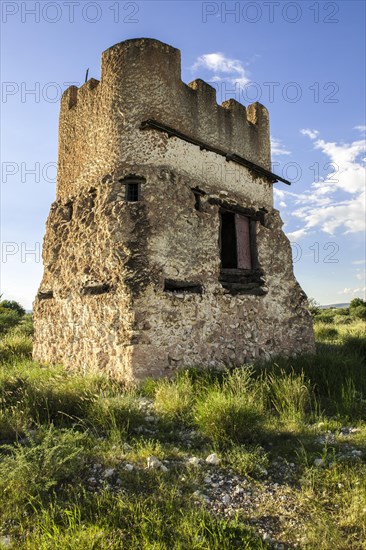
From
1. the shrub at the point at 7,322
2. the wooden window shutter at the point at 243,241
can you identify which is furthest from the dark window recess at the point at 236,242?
the shrub at the point at 7,322

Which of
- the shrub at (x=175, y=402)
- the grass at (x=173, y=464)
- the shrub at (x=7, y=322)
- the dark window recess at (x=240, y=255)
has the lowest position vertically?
the grass at (x=173, y=464)

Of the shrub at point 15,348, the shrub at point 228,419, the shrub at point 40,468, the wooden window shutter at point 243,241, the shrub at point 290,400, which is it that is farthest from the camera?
the shrub at point 15,348

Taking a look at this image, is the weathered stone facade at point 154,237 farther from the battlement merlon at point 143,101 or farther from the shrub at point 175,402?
the shrub at point 175,402

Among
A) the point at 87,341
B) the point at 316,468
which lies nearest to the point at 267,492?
the point at 316,468

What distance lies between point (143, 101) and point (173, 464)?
222 inches

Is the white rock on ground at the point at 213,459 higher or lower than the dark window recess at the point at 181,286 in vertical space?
lower

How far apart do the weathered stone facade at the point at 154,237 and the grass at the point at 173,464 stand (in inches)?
38.3

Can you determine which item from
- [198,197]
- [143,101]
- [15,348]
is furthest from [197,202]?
[15,348]

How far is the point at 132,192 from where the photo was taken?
6734 millimetres

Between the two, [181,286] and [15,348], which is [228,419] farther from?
[15,348]

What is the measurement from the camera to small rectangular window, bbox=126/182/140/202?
21.9 feet

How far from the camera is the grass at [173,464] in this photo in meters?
2.87

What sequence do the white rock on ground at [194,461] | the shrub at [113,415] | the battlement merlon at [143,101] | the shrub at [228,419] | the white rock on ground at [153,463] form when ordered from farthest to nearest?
the battlement merlon at [143,101] → the shrub at [113,415] → the shrub at [228,419] → the white rock on ground at [194,461] → the white rock on ground at [153,463]

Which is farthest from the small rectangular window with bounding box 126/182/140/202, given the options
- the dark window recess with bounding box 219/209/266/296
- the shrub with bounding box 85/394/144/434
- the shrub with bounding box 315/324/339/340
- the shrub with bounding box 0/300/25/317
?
the shrub with bounding box 0/300/25/317
